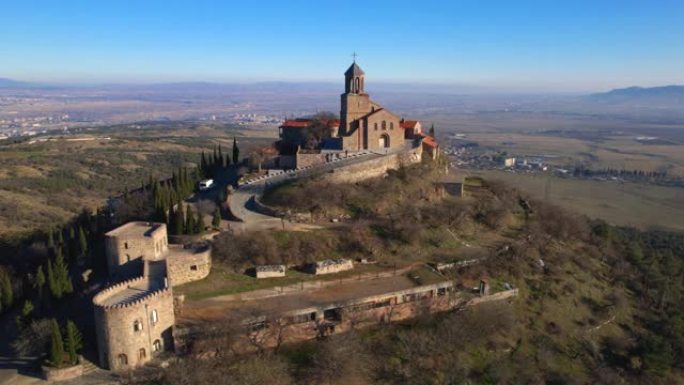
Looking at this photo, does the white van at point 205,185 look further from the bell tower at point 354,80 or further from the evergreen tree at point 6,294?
the evergreen tree at point 6,294

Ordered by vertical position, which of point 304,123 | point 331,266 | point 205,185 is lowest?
point 331,266

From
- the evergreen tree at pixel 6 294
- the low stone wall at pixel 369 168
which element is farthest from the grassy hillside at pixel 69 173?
the low stone wall at pixel 369 168

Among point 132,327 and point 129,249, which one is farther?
point 129,249

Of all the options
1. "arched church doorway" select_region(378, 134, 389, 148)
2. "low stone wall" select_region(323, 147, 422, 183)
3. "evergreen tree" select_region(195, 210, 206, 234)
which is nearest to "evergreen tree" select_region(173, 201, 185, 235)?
"evergreen tree" select_region(195, 210, 206, 234)

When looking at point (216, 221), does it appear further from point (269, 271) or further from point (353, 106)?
point (353, 106)

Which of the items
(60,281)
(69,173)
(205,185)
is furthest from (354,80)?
(69,173)

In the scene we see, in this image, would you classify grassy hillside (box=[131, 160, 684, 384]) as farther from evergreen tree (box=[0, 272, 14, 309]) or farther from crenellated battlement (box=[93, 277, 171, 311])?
evergreen tree (box=[0, 272, 14, 309])
